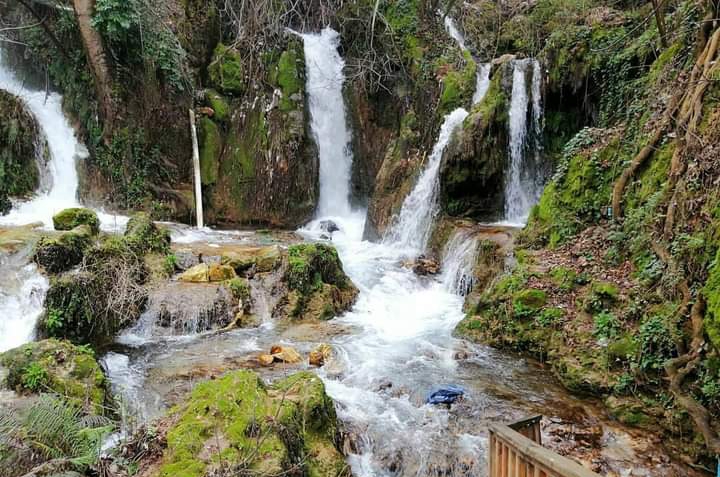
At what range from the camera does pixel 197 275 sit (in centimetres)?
827

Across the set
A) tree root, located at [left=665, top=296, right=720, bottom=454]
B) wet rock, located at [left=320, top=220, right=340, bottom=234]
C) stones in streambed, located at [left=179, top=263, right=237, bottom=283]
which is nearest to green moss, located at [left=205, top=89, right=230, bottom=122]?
wet rock, located at [left=320, top=220, right=340, bottom=234]

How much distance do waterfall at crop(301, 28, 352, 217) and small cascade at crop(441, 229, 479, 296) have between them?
6009mm

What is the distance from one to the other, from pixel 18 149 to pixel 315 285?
958 centimetres

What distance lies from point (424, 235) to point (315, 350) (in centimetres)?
586

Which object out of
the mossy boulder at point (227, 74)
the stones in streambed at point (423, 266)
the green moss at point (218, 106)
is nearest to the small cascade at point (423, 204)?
the stones in streambed at point (423, 266)

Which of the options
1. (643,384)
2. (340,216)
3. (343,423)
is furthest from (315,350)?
(340,216)

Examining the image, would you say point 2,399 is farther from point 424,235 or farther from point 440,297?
point 424,235

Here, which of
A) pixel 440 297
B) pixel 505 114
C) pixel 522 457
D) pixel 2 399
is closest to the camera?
pixel 522 457

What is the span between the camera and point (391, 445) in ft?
14.9

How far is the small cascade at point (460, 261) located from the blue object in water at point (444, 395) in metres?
3.74

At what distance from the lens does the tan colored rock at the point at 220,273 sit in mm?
8367

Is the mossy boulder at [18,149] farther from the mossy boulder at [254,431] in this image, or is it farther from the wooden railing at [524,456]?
the wooden railing at [524,456]

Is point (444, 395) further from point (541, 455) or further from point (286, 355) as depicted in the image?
point (541, 455)

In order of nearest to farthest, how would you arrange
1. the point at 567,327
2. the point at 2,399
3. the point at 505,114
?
the point at 2,399
the point at 567,327
the point at 505,114
